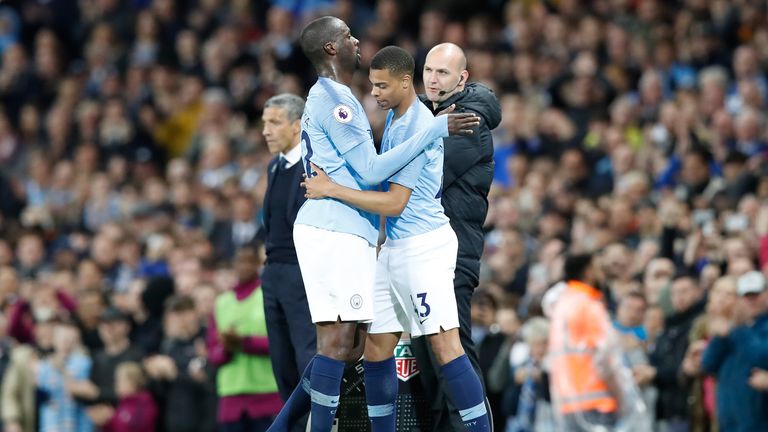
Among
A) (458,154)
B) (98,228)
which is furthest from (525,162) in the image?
(458,154)

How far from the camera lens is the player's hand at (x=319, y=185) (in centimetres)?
750

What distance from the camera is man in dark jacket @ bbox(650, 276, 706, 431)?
11438 millimetres

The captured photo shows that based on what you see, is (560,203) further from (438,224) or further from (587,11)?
(438,224)

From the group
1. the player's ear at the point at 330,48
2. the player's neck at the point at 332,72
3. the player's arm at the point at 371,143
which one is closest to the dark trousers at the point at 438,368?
the player's arm at the point at 371,143

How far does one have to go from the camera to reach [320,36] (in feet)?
25.1

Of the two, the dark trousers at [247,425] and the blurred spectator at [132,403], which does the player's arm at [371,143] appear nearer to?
the dark trousers at [247,425]

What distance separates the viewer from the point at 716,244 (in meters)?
12.2

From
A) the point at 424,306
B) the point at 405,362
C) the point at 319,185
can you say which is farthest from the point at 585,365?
the point at 319,185

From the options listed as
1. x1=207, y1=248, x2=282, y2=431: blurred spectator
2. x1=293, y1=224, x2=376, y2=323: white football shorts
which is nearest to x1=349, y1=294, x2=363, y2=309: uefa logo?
x1=293, y1=224, x2=376, y2=323: white football shorts

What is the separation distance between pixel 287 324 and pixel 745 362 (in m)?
3.61

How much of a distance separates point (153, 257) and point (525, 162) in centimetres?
434

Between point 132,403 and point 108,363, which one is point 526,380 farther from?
point 108,363

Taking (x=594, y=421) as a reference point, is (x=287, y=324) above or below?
above

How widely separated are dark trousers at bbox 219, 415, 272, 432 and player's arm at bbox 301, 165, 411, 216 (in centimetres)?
371
